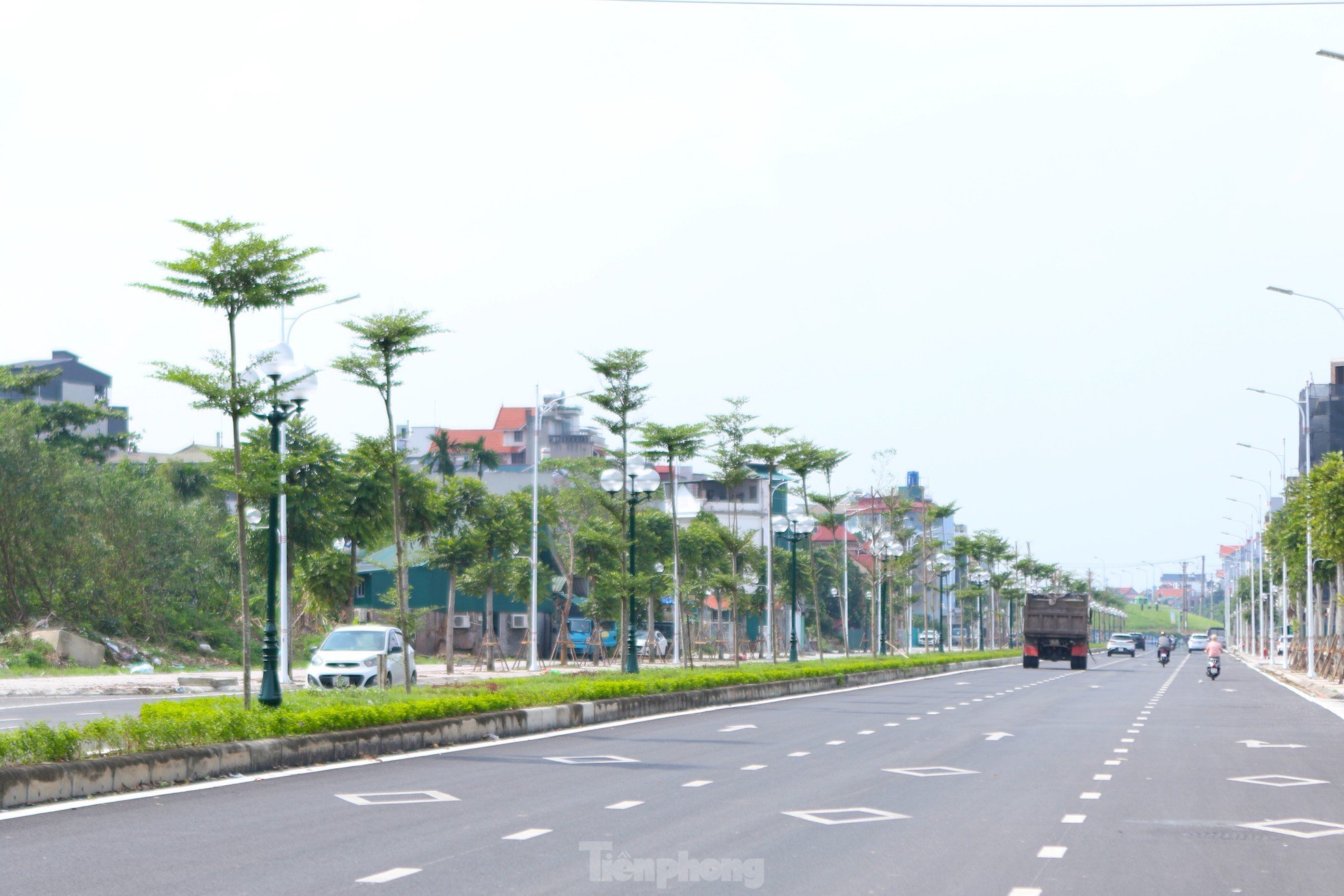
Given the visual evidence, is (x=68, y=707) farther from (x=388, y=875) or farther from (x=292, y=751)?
(x=388, y=875)

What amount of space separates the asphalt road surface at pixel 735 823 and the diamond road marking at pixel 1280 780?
70 millimetres

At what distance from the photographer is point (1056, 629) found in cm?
6241

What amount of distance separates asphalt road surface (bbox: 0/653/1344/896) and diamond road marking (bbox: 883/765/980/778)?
71 mm

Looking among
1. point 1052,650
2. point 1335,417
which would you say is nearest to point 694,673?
point 1052,650

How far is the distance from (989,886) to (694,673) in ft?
71.4

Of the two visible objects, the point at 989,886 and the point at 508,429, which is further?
the point at 508,429

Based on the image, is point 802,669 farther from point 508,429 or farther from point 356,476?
point 508,429

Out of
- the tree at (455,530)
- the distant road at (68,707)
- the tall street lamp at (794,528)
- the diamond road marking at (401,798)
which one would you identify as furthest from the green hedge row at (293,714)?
the tree at (455,530)

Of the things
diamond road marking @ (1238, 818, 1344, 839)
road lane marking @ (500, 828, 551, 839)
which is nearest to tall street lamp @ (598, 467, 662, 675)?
diamond road marking @ (1238, 818, 1344, 839)

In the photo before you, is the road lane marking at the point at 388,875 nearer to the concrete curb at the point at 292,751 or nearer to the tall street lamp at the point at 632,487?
the concrete curb at the point at 292,751

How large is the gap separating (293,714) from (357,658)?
42.2ft

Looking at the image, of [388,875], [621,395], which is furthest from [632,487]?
[388,875]

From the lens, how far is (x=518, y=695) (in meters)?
21.2

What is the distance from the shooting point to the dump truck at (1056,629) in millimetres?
62094
